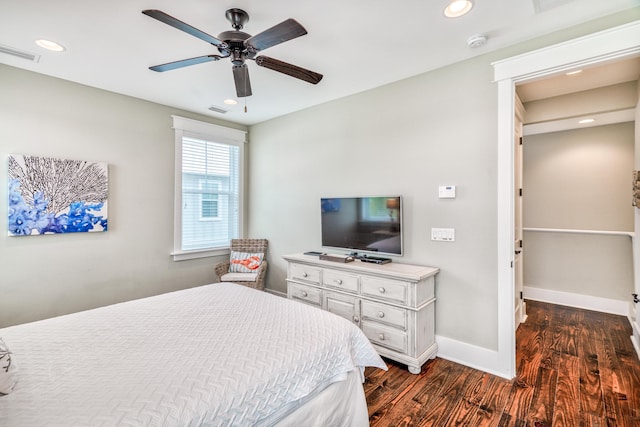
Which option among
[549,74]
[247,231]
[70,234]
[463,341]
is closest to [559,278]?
[463,341]

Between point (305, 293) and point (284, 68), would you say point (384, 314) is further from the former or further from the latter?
point (284, 68)

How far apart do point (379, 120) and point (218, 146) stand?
2386 mm

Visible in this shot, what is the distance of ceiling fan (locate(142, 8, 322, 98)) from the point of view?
5.42ft

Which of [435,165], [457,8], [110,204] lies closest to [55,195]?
[110,204]

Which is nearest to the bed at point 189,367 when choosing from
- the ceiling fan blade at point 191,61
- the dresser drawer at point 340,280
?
the dresser drawer at point 340,280

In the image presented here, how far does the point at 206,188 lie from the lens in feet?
13.8

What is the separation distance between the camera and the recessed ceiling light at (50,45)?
7.64 ft

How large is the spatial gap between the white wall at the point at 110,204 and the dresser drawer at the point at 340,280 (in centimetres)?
200

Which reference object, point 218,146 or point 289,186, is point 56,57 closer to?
point 218,146

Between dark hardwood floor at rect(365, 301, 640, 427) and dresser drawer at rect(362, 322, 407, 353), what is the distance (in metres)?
0.20

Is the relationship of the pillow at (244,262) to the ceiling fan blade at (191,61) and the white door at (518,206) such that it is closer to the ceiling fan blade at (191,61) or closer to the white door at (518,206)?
the ceiling fan blade at (191,61)

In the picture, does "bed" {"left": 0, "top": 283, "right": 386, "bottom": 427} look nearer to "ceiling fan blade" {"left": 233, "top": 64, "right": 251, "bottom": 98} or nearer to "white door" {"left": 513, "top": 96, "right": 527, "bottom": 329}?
"ceiling fan blade" {"left": 233, "top": 64, "right": 251, "bottom": 98}

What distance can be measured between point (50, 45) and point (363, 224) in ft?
10.0

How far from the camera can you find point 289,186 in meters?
4.13
